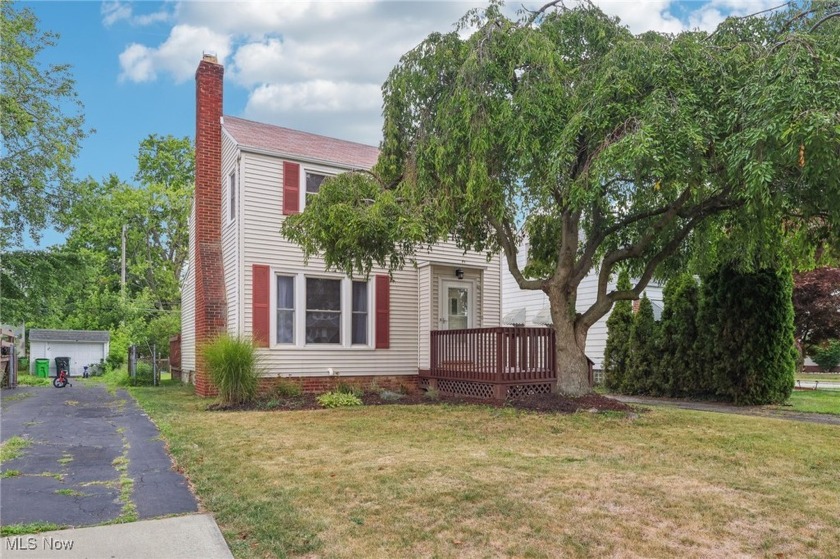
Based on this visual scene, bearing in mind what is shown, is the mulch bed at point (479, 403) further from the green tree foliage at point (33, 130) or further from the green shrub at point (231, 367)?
the green tree foliage at point (33, 130)

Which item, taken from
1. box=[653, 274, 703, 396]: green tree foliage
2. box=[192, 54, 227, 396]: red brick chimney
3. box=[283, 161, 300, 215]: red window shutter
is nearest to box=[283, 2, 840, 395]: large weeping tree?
box=[283, 161, 300, 215]: red window shutter

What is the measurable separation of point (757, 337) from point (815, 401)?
2.23 metres

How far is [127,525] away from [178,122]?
31.0 metres

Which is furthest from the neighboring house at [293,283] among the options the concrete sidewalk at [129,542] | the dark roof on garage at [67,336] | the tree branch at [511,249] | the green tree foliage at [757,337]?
the dark roof on garage at [67,336]

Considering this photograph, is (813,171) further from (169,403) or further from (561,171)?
(169,403)

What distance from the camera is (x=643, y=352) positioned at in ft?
47.8

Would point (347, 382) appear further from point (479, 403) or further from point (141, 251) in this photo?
point (141, 251)

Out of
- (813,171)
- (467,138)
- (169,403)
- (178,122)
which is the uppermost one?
(178,122)

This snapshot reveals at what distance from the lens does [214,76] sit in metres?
13.3

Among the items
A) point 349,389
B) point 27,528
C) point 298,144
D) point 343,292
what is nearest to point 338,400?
point 349,389

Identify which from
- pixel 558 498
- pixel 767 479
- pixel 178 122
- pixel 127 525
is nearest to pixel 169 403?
pixel 127 525

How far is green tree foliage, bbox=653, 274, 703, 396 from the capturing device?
43.9 feet

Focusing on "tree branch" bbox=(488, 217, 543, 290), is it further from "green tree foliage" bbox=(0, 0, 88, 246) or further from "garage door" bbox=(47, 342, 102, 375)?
"garage door" bbox=(47, 342, 102, 375)

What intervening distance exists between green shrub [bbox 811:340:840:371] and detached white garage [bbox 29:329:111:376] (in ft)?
106
